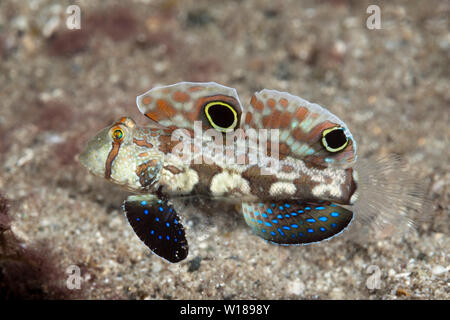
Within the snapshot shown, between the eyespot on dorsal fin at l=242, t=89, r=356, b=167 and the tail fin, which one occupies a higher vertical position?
the eyespot on dorsal fin at l=242, t=89, r=356, b=167

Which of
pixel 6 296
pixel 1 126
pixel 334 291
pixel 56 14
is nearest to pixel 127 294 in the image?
pixel 6 296

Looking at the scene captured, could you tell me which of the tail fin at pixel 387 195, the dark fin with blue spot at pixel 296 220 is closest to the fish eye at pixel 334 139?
the tail fin at pixel 387 195

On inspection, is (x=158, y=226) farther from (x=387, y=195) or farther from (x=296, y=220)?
(x=387, y=195)

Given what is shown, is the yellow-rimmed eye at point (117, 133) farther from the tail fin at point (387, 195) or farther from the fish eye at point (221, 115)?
the tail fin at point (387, 195)

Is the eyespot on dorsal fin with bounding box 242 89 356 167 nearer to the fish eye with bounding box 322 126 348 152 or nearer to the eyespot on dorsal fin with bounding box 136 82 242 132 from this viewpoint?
the fish eye with bounding box 322 126 348 152

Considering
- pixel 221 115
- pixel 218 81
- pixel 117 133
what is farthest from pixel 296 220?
pixel 218 81

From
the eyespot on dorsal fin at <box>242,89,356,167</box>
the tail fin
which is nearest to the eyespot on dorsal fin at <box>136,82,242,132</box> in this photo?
the eyespot on dorsal fin at <box>242,89,356,167</box>

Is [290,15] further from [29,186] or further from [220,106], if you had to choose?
[29,186]
